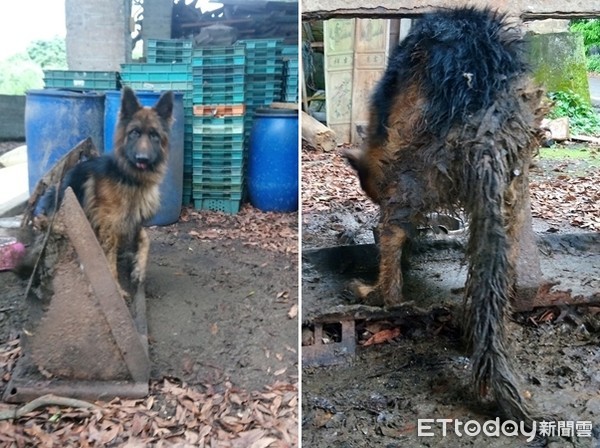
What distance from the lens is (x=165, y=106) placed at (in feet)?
4.51

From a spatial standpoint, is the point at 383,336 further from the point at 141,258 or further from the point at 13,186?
the point at 13,186

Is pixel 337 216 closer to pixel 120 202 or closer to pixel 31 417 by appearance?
pixel 120 202

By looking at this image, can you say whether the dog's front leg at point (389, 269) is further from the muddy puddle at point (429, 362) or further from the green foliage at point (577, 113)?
the green foliage at point (577, 113)

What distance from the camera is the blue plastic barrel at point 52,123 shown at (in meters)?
1.34

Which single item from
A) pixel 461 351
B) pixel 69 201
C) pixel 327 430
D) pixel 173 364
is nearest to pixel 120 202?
pixel 69 201

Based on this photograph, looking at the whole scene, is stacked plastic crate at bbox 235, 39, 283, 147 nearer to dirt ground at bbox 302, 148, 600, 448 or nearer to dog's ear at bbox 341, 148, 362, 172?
dirt ground at bbox 302, 148, 600, 448

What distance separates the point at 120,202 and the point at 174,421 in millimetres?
520

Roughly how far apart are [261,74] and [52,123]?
0.47 m

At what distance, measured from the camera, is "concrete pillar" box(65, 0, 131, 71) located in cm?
134

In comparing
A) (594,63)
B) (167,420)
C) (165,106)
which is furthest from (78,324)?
(594,63)

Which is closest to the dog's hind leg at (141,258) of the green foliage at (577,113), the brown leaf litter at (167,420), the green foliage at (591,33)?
the brown leaf litter at (167,420)

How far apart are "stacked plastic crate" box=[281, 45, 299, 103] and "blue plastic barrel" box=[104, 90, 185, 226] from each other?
239mm

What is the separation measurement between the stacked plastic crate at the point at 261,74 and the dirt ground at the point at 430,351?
754 mm

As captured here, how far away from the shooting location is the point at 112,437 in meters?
1.28
